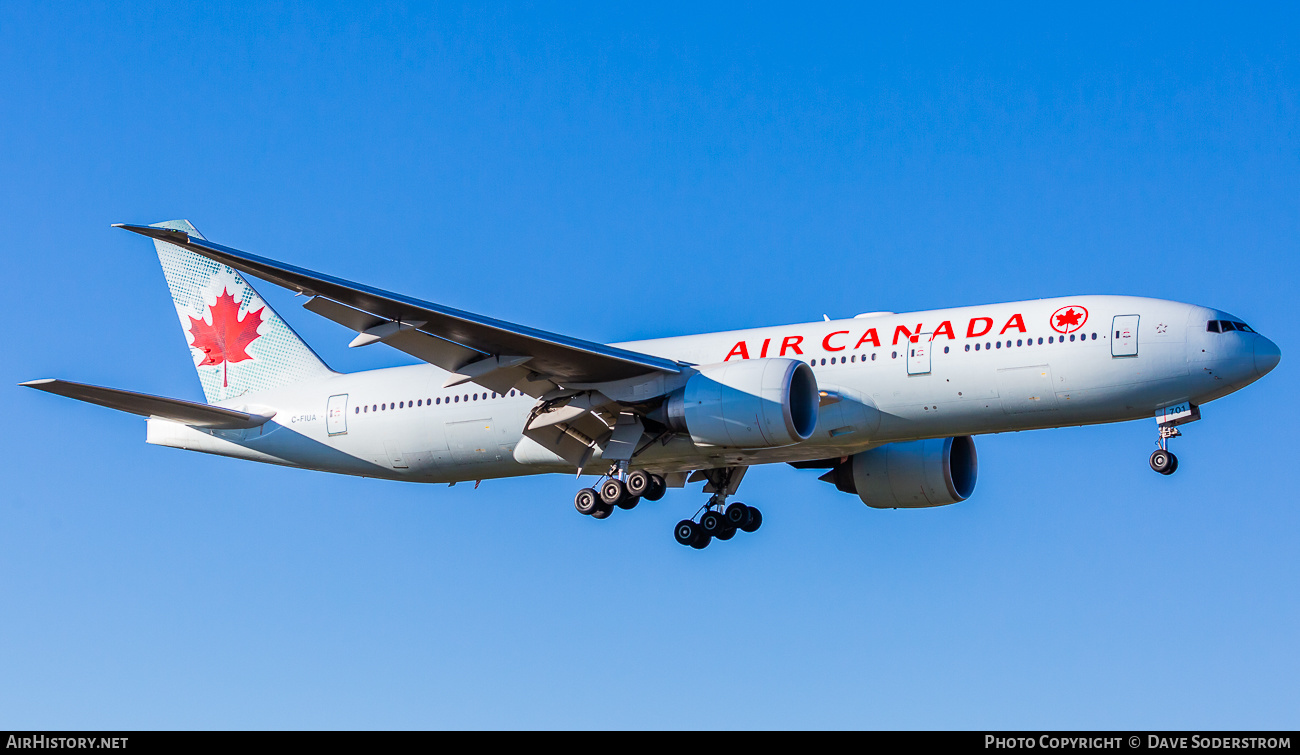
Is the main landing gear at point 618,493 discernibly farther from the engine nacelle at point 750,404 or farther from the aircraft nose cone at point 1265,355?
the aircraft nose cone at point 1265,355

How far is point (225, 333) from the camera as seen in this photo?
3762cm

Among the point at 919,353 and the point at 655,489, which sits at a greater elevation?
the point at 919,353

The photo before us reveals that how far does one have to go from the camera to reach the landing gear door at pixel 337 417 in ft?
112

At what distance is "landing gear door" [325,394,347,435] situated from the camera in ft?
112

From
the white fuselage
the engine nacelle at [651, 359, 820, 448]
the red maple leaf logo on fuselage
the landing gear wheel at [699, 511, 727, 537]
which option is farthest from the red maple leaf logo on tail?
the red maple leaf logo on fuselage

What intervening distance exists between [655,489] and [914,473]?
677 cm

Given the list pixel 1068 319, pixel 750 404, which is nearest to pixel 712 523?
pixel 750 404

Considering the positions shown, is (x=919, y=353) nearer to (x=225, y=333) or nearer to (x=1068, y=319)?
(x=1068, y=319)

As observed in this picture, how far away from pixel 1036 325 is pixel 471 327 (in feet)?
36.7

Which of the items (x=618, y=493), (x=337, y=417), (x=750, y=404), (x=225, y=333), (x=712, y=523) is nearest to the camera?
(x=750, y=404)

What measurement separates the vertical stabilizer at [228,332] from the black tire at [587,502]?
347 inches

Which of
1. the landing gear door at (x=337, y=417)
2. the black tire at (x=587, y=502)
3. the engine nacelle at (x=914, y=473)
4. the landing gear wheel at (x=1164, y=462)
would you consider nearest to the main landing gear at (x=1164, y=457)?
the landing gear wheel at (x=1164, y=462)
